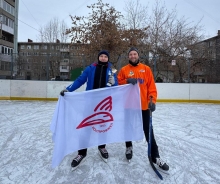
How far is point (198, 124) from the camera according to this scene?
536 cm

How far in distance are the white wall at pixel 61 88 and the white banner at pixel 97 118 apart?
7.03 m

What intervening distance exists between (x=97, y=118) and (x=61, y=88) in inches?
291

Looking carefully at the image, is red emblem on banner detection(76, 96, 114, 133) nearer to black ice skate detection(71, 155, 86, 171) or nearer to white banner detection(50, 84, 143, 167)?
white banner detection(50, 84, 143, 167)

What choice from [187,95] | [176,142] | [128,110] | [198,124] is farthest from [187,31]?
[128,110]

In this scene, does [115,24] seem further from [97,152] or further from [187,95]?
[97,152]

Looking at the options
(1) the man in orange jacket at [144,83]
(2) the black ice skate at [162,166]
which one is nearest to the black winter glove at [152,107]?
(1) the man in orange jacket at [144,83]

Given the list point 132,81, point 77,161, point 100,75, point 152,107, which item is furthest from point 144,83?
point 77,161

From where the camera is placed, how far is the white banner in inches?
101

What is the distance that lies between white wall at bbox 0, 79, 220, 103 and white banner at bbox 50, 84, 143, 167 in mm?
7027

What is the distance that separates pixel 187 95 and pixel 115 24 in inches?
211

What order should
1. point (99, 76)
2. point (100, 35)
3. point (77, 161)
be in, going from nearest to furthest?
point (77, 161) < point (99, 76) < point (100, 35)

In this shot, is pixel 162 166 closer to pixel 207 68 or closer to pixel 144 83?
pixel 144 83

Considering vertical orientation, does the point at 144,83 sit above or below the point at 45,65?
below

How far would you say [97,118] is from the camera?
274cm
